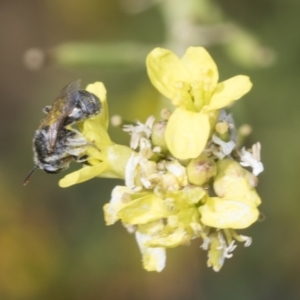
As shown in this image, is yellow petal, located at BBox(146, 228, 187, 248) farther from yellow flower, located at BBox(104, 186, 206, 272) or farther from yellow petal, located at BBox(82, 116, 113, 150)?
yellow petal, located at BBox(82, 116, 113, 150)

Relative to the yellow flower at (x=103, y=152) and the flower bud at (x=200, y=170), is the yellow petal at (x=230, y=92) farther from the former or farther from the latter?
the yellow flower at (x=103, y=152)

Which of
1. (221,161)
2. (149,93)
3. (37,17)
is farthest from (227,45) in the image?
(37,17)

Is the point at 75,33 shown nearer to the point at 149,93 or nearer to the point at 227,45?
the point at 149,93

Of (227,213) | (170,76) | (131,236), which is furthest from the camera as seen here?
(131,236)

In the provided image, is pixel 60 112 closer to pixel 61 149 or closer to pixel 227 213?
→ pixel 61 149

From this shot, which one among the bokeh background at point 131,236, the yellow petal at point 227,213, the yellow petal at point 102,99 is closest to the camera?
the yellow petal at point 227,213

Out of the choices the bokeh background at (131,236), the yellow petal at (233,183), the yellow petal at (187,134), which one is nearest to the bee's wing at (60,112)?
the yellow petal at (187,134)

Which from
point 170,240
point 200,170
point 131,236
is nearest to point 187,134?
point 200,170

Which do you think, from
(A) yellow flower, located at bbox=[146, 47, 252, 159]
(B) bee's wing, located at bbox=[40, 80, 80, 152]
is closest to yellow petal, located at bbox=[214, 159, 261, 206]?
(A) yellow flower, located at bbox=[146, 47, 252, 159]
